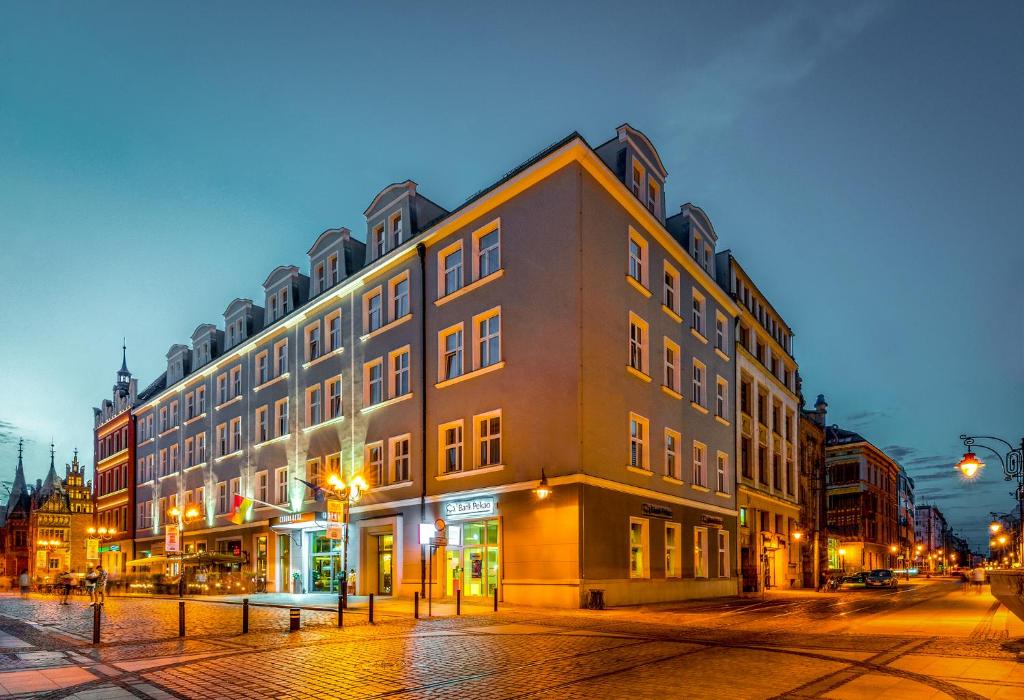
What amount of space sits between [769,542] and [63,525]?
10555cm

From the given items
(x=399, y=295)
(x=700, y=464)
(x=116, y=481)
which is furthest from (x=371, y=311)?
(x=116, y=481)

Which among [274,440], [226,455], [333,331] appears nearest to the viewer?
[333,331]

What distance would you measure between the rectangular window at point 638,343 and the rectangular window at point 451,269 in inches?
270

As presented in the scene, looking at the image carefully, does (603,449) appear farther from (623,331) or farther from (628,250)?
(628,250)

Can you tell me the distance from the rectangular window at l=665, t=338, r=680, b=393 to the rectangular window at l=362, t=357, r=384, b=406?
12205mm

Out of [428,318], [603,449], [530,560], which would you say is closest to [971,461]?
[603,449]

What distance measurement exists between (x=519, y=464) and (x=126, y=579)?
28458mm

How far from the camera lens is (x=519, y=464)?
27562mm

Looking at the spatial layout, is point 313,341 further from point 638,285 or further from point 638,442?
point 638,442

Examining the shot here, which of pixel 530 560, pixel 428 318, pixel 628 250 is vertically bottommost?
pixel 530 560

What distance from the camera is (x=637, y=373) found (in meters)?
30.3

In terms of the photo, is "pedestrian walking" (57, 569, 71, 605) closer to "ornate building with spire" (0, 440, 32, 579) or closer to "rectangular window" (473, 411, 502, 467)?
"rectangular window" (473, 411, 502, 467)

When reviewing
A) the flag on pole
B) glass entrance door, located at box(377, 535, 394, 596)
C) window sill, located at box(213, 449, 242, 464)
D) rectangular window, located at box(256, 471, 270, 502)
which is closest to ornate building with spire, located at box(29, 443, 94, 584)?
window sill, located at box(213, 449, 242, 464)

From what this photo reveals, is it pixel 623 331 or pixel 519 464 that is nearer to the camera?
pixel 519 464
